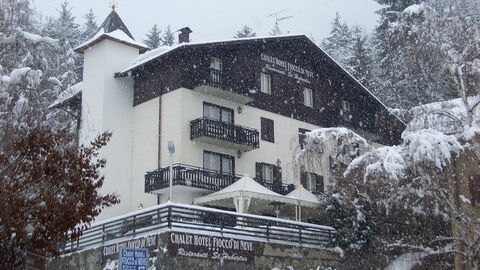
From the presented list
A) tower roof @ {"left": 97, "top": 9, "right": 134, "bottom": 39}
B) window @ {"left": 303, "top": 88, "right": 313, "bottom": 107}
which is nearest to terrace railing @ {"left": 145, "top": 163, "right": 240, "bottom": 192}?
window @ {"left": 303, "top": 88, "right": 313, "bottom": 107}

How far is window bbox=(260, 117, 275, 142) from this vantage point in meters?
31.4

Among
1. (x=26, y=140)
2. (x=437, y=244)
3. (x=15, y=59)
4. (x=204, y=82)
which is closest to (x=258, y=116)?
(x=204, y=82)

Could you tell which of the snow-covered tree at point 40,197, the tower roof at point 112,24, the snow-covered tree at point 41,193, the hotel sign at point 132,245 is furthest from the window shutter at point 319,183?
the snow-covered tree at point 40,197

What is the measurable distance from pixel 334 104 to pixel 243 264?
1714cm

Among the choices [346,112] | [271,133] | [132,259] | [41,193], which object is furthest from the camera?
[346,112]

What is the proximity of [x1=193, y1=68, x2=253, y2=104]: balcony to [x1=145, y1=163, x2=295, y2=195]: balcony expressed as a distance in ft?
12.0

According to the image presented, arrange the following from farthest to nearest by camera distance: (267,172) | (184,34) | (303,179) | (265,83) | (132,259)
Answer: (265,83) < (303,179) < (184,34) < (267,172) < (132,259)

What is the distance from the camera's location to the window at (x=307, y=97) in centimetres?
3450

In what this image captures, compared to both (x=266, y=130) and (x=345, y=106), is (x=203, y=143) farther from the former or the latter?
(x=345, y=106)

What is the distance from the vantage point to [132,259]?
1111cm

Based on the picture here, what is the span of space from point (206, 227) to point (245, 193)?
4841 millimetres

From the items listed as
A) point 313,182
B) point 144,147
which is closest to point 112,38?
point 144,147

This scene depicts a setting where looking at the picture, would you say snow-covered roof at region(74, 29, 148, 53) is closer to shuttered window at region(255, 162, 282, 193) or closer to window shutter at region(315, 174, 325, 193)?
shuttered window at region(255, 162, 282, 193)

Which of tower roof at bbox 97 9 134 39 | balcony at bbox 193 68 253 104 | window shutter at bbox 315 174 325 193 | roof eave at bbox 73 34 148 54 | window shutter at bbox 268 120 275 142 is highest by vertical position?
tower roof at bbox 97 9 134 39
